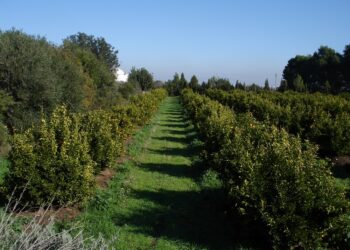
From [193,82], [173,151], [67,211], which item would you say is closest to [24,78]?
[173,151]

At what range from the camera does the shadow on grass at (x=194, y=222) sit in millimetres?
7793

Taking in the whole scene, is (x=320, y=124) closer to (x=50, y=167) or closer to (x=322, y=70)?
(x=50, y=167)

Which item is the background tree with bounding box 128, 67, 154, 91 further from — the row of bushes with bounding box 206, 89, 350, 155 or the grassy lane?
the grassy lane

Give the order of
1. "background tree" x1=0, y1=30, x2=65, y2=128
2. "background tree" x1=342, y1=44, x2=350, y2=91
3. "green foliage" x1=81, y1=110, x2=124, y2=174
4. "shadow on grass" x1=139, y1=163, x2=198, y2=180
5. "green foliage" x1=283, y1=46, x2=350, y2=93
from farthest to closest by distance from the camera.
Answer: "green foliage" x1=283, y1=46, x2=350, y2=93 < "background tree" x1=342, y1=44, x2=350, y2=91 < "background tree" x1=0, y1=30, x2=65, y2=128 < "shadow on grass" x1=139, y1=163, x2=198, y2=180 < "green foliage" x1=81, y1=110, x2=124, y2=174

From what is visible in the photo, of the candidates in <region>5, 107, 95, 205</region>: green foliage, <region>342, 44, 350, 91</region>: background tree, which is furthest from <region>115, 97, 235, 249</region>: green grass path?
<region>342, 44, 350, 91</region>: background tree

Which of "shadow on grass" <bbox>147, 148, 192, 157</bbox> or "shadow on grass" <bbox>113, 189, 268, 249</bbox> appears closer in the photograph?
"shadow on grass" <bbox>113, 189, 268, 249</bbox>

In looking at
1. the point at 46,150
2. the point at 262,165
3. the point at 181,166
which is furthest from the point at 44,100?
the point at 262,165

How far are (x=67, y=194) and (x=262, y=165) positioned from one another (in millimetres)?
3724

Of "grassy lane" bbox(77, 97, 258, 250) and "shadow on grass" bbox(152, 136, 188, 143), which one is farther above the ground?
"grassy lane" bbox(77, 97, 258, 250)

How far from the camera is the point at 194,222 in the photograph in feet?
29.1

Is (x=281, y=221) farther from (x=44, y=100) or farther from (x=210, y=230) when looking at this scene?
(x=44, y=100)

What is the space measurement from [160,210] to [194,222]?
917 mm

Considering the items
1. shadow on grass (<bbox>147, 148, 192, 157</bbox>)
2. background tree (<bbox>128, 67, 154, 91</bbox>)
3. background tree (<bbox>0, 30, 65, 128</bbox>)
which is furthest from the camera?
background tree (<bbox>128, 67, 154, 91</bbox>)

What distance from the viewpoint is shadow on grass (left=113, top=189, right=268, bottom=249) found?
7.79 meters
